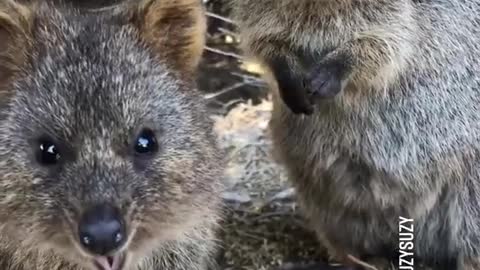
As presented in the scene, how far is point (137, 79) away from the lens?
4102 mm

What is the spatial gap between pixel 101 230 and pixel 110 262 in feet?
1.11

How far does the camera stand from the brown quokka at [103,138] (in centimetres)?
384

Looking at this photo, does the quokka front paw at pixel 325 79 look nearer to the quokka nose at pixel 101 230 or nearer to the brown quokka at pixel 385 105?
the brown quokka at pixel 385 105

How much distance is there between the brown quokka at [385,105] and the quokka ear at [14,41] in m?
1.00

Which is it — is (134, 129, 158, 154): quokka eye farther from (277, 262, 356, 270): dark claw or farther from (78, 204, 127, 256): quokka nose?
(277, 262, 356, 270): dark claw

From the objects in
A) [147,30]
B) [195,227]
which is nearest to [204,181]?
[195,227]

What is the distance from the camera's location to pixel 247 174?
5.91 m

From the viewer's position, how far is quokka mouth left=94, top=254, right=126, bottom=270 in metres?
3.93

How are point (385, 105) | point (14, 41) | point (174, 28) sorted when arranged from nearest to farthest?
point (14, 41) < point (174, 28) < point (385, 105)

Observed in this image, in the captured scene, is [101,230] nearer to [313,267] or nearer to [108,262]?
[108,262]

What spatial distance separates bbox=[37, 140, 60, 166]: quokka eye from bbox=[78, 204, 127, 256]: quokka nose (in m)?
0.28

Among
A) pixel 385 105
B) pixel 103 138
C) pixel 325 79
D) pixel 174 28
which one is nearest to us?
pixel 103 138

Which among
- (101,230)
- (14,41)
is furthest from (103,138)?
(14,41)

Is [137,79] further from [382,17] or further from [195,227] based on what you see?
[382,17]
